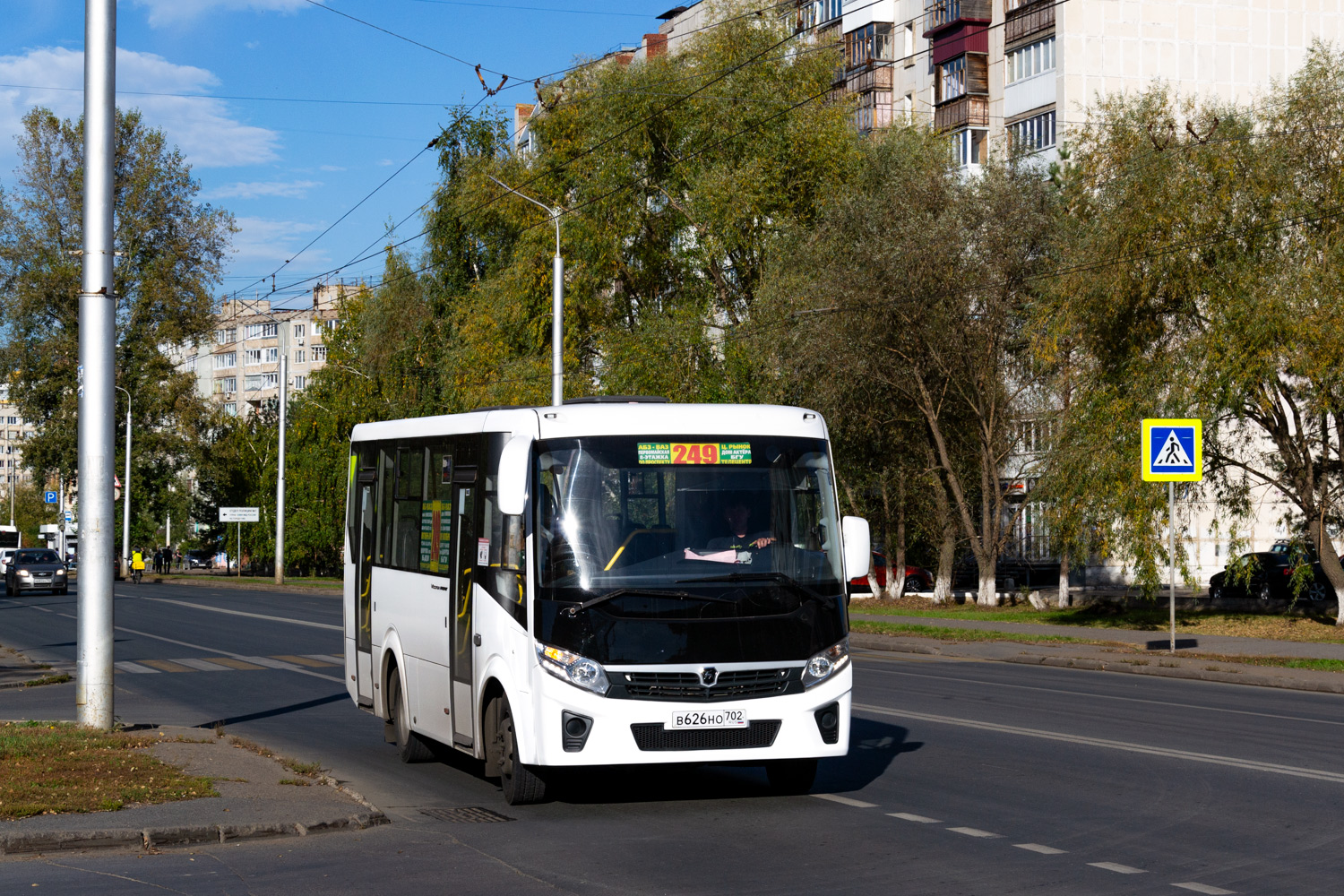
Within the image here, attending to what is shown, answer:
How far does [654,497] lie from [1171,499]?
51.7 feet

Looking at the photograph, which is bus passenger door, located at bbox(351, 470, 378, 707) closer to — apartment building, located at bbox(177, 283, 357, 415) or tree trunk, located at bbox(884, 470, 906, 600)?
tree trunk, located at bbox(884, 470, 906, 600)

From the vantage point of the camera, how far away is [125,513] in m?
67.6

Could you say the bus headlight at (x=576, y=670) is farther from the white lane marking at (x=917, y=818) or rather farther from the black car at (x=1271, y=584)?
the black car at (x=1271, y=584)

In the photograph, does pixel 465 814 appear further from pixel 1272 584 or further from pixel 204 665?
pixel 1272 584

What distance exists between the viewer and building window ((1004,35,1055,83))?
53.6 m

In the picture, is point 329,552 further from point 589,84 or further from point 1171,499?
point 1171,499

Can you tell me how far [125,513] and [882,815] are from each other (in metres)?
62.7

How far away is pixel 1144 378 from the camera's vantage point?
28000 mm

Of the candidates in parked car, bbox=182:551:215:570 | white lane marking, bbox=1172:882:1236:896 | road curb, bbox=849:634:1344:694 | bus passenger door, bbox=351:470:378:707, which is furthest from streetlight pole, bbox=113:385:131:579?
white lane marking, bbox=1172:882:1236:896

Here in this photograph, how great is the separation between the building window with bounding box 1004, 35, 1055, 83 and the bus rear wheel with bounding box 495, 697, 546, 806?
47404 millimetres

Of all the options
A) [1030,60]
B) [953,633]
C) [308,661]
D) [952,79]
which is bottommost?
[953,633]

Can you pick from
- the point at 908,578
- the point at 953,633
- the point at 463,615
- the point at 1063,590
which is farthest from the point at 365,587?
the point at 908,578

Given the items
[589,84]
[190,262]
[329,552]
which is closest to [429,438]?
[589,84]

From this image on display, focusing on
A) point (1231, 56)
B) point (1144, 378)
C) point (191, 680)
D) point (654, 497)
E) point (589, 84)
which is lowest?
point (191, 680)
